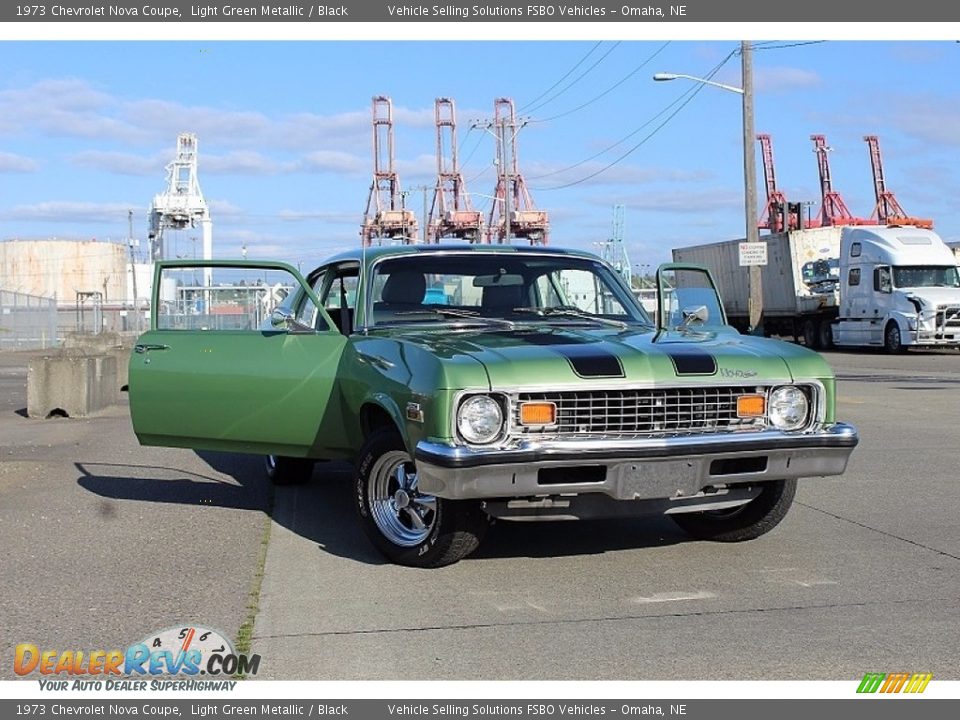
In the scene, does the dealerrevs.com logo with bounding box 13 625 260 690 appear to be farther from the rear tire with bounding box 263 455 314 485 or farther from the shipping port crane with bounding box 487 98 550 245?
the shipping port crane with bounding box 487 98 550 245

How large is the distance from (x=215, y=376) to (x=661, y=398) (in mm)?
2719

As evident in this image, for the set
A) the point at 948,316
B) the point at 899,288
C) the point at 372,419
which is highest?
the point at 899,288

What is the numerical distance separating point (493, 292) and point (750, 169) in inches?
882

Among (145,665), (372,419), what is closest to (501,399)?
(372,419)

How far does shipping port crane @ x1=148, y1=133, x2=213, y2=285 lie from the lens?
300ft

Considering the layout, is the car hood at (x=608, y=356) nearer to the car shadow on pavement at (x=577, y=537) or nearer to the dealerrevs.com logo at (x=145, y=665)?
the car shadow on pavement at (x=577, y=537)

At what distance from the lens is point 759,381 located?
6023 mm

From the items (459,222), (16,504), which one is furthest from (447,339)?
(459,222)

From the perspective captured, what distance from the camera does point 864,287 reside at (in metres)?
33.2

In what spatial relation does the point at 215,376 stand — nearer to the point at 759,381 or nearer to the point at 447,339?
the point at 447,339

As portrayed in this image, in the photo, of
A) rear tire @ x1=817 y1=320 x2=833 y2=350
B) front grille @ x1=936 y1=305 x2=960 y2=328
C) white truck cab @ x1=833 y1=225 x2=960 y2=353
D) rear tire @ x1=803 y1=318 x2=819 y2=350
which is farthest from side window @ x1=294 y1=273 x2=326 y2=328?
rear tire @ x1=803 y1=318 x2=819 y2=350

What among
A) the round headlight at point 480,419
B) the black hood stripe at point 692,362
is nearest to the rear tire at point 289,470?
the round headlight at point 480,419

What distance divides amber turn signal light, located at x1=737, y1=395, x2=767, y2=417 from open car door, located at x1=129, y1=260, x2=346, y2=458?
2263 millimetres

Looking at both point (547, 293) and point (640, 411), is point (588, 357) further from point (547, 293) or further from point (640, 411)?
point (547, 293)
